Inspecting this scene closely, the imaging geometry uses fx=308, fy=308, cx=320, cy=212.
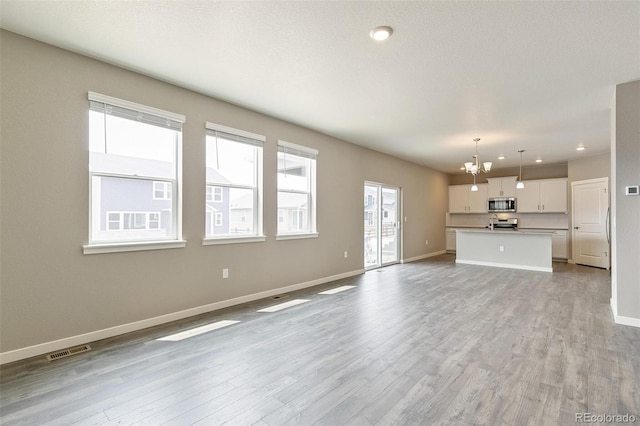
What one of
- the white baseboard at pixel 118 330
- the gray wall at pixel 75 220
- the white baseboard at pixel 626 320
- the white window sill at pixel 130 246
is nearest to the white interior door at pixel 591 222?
the white baseboard at pixel 626 320

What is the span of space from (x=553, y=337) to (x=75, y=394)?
13.8 ft

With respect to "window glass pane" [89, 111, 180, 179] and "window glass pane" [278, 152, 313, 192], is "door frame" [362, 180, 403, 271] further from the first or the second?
"window glass pane" [89, 111, 180, 179]

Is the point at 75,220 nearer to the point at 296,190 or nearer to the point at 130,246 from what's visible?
the point at 130,246

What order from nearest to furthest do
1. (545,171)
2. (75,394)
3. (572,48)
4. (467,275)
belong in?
(75,394) < (572,48) < (467,275) < (545,171)

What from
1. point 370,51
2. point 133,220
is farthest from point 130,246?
point 370,51

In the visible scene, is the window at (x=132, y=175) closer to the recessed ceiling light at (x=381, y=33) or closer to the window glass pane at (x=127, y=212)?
the window glass pane at (x=127, y=212)

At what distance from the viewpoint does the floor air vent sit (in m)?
2.69

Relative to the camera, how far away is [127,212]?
3.34 m

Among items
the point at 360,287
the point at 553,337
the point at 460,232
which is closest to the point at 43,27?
the point at 360,287

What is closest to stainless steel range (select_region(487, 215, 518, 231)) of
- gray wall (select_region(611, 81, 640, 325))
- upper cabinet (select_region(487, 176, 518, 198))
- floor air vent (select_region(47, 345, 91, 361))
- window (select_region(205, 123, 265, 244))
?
upper cabinet (select_region(487, 176, 518, 198))

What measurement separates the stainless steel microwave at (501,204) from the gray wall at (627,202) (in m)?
6.11

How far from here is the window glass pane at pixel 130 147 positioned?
10.3ft

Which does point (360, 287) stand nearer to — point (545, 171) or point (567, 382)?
point (567, 382)

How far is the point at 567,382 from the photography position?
2281mm
